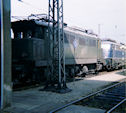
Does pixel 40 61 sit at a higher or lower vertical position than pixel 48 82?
higher

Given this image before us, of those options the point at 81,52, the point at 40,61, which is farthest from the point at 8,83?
the point at 81,52

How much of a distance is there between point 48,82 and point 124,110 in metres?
4.65

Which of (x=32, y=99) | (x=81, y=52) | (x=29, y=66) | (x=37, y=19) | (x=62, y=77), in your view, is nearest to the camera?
(x=32, y=99)

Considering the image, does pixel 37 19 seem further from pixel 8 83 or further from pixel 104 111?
pixel 104 111

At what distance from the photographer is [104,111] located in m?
5.77

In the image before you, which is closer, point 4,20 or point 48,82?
point 4,20

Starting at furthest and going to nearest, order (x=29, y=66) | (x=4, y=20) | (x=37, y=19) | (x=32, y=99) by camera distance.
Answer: (x=37, y=19), (x=29, y=66), (x=32, y=99), (x=4, y=20)

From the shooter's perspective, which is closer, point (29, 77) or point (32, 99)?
point (32, 99)

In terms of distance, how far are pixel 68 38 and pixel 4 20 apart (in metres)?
7.75

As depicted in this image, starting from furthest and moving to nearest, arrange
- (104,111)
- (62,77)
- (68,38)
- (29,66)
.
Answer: (68,38)
(29,66)
(62,77)
(104,111)

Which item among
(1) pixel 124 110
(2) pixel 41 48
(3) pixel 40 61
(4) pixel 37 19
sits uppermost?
(4) pixel 37 19

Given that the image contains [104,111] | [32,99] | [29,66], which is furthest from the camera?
[29,66]

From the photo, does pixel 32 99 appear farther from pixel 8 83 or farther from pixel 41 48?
pixel 41 48

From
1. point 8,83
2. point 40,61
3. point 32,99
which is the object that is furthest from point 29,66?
point 8,83
